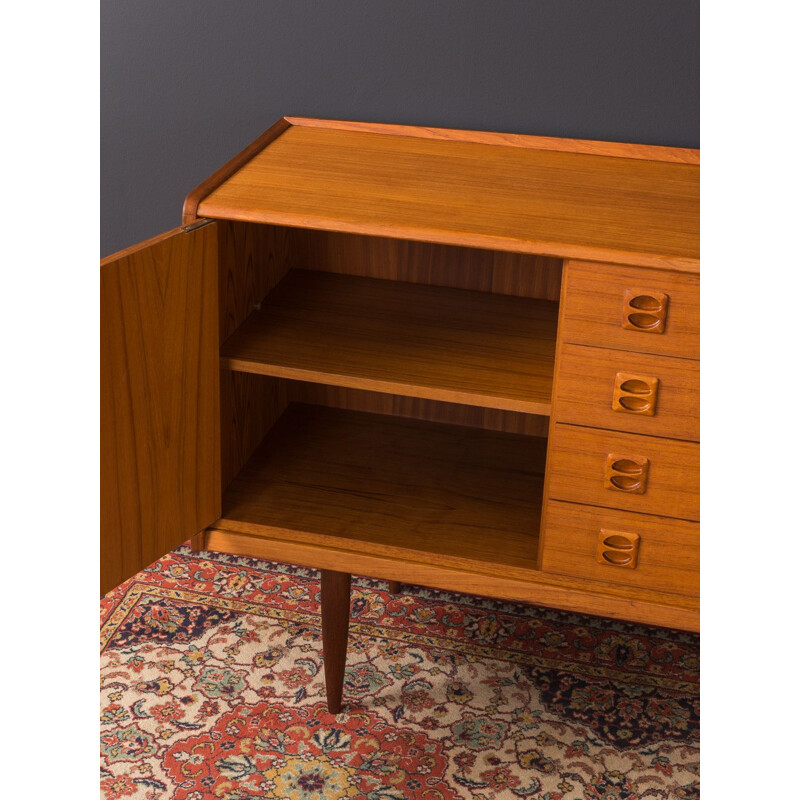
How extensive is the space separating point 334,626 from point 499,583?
0.27 meters

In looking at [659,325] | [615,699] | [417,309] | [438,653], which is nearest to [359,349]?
[417,309]

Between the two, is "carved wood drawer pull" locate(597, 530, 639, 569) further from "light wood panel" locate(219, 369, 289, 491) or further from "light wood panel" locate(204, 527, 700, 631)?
"light wood panel" locate(219, 369, 289, 491)

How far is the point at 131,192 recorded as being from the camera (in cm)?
171

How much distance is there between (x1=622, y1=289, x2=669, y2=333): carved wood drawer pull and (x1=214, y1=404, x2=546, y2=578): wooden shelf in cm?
37

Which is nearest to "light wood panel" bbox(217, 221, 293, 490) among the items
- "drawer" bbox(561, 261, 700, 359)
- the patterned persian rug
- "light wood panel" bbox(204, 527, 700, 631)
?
"light wood panel" bbox(204, 527, 700, 631)

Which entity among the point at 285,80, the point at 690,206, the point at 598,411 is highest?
the point at 285,80

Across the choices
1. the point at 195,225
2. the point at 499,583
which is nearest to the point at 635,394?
the point at 499,583

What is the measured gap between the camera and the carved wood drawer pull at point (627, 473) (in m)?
1.17

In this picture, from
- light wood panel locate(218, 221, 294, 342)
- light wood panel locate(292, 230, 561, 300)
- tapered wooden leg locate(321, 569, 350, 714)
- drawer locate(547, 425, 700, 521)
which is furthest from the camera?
light wood panel locate(292, 230, 561, 300)

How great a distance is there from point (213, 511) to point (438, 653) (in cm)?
50

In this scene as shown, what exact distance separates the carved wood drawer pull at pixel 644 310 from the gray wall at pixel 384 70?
0.47 m

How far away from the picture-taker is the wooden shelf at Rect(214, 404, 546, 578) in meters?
1.32

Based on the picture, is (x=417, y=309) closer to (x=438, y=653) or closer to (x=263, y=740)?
(x=438, y=653)

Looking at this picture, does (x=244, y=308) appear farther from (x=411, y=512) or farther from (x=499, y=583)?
(x=499, y=583)
